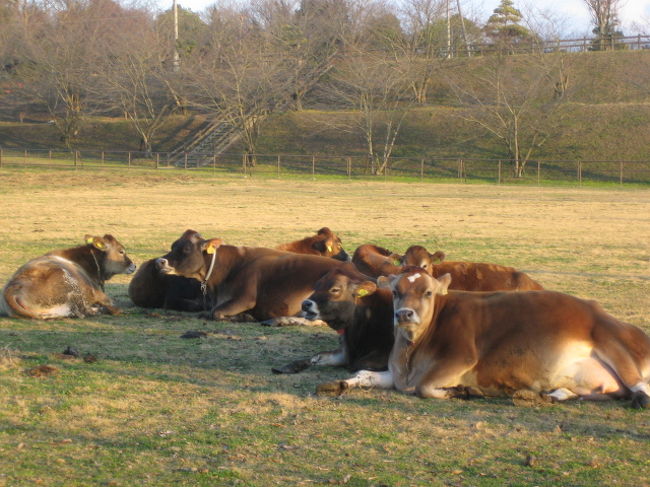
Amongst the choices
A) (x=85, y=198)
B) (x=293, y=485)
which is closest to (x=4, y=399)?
(x=293, y=485)

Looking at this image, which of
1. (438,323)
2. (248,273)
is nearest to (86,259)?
(248,273)

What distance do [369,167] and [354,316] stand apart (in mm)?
47530

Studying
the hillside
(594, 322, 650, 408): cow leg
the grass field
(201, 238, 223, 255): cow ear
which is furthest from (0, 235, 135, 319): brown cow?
the hillside

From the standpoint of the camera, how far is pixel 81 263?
36.7 feet

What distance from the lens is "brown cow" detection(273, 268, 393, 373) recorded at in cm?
775

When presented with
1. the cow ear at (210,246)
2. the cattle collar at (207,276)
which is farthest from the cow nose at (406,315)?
the cattle collar at (207,276)

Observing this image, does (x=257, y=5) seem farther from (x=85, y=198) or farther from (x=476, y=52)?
(x=85, y=198)

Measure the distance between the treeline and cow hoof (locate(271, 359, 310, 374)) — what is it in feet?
152

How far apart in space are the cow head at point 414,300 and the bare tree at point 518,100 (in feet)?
149

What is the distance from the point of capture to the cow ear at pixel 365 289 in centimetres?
761

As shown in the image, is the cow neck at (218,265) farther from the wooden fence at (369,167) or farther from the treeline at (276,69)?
the treeline at (276,69)

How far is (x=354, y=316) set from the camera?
780 cm

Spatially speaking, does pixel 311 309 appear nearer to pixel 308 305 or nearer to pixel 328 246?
pixel 308 305

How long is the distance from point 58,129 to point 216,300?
6250cm
